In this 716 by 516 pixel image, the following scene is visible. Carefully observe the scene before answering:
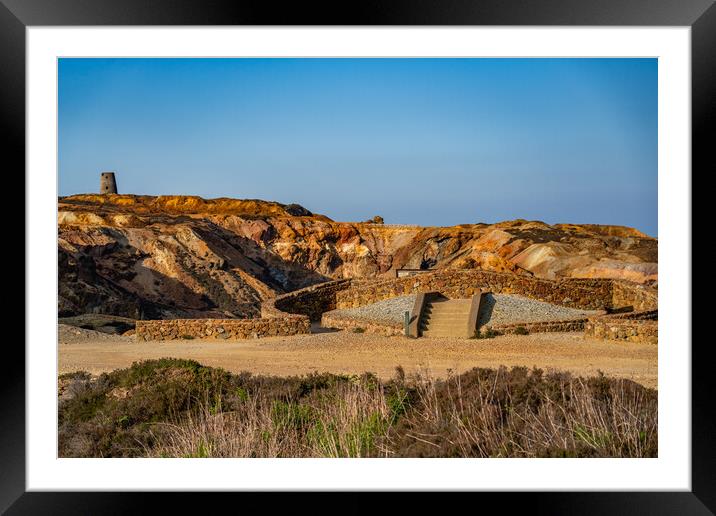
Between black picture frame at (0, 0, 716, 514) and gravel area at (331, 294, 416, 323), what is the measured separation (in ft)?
41.4

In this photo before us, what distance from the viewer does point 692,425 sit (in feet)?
15.5

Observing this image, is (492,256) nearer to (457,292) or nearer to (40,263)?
(457,292)

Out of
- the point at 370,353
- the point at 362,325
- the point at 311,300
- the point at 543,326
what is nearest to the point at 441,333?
the point at 362,325

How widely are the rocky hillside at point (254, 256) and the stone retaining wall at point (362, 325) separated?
834 cm

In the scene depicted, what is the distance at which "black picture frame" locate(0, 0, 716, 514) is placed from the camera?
15.2ft

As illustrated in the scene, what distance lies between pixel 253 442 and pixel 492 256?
928 inches

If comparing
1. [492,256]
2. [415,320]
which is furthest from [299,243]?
[415,320]

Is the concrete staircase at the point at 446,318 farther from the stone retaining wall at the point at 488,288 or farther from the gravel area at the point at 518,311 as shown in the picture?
the stone retaining wall at the point at 488,288

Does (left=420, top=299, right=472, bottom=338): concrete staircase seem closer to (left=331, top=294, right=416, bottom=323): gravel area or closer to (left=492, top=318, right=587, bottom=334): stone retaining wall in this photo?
(left=331, top=294, right=416, bottom=323): gravel area

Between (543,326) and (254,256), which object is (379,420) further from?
(254,256)

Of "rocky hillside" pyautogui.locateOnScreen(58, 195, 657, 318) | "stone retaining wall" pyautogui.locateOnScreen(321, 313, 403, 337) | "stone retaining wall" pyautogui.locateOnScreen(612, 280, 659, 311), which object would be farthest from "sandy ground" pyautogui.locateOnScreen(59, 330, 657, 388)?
"rocky hillside" pyautogui.locateOnScreen(58, 195, 657, 318)

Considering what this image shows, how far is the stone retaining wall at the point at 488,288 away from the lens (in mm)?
19656

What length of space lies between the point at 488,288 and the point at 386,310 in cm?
292
